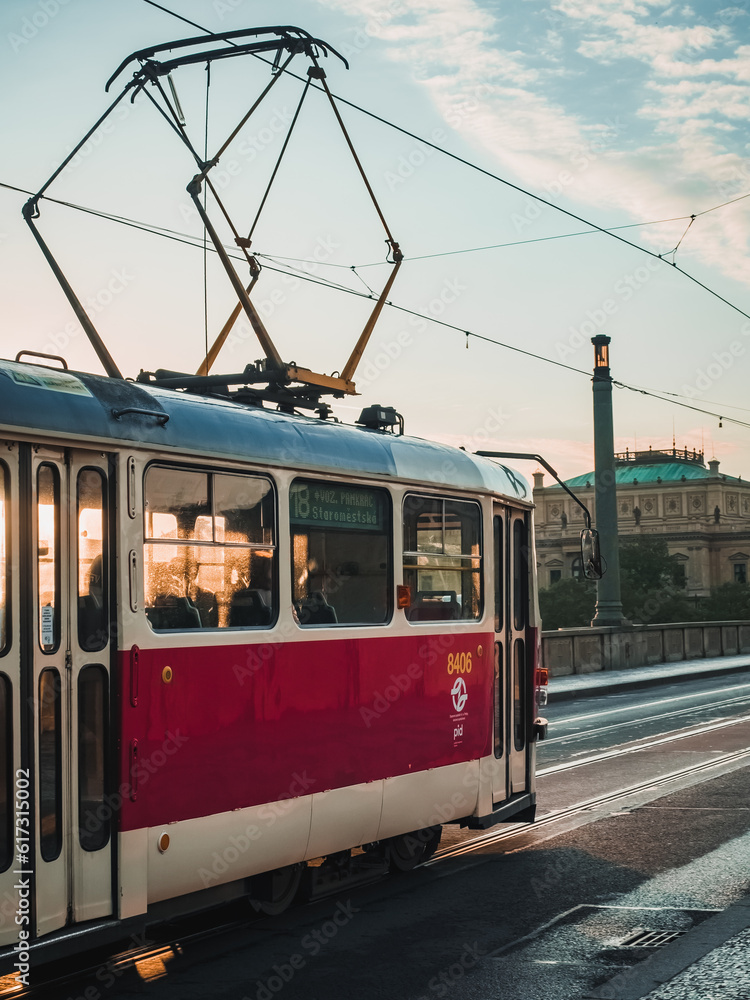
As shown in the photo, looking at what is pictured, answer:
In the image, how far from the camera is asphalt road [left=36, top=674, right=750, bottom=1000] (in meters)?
5.78

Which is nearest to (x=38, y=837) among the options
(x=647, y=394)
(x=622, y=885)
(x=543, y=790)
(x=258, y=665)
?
(x=258, y=665)

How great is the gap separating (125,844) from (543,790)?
6.41m

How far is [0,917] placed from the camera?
16.6ft

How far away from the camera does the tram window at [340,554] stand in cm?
679

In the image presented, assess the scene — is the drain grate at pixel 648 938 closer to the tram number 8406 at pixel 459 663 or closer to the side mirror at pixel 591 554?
the tram number 8406 at pixel 459 663

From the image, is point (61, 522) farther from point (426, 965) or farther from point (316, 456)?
point (426, 965)

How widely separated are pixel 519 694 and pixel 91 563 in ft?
14.4

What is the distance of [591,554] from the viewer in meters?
9.52

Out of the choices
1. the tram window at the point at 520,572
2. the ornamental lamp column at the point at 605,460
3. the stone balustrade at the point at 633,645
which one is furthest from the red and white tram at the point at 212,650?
the ornamental lamp column at the point at 605,460

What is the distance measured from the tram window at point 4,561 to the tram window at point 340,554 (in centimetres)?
178

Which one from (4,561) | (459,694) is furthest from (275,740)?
(459,694)

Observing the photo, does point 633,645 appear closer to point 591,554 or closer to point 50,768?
point 591,554

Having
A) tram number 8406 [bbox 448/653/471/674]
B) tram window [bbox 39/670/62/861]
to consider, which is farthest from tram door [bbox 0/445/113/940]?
tram number 8406 [bbox 448/653/471/674]

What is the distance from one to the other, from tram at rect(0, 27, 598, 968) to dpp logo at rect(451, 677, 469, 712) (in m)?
0.04
